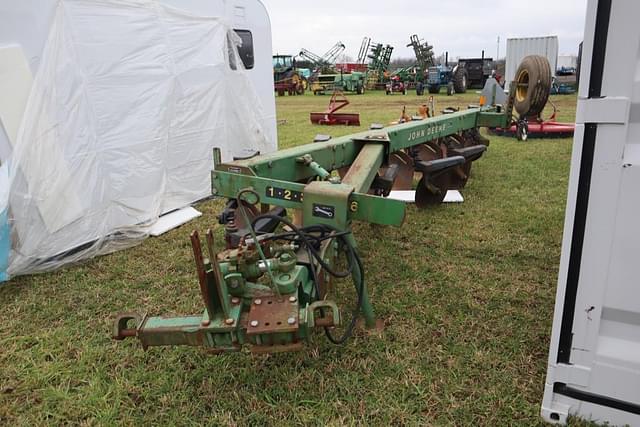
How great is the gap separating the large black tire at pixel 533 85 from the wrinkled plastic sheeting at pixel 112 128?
14.5ft

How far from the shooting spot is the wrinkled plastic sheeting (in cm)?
346

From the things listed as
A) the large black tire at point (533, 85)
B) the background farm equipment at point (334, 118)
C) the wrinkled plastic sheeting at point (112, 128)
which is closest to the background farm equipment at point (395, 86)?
the background farm equipment at point (334, 118)

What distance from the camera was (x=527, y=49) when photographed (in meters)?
18.1

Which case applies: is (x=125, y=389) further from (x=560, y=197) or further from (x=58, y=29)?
(x=560, y=197)

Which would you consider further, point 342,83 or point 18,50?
point 342,83

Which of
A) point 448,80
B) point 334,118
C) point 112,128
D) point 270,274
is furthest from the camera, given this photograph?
point 448,80

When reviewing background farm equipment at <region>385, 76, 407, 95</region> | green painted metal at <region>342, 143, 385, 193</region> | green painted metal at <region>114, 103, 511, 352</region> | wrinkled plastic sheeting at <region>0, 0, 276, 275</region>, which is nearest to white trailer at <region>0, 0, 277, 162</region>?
Result: wrinkled plastic sheeting at <region>0, 0, 276, 275</region>

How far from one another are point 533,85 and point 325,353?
610 centimetres

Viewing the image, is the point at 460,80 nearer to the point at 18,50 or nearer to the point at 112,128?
the point at 112,128

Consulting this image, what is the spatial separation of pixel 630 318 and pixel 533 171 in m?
4.68

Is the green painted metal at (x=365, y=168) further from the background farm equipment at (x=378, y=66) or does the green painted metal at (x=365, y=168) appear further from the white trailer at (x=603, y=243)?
the background farm equipment at (x=378, y=66)

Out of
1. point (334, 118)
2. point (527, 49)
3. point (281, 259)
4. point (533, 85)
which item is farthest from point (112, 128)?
point (527, 49)

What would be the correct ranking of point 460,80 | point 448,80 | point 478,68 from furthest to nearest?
1. point 478,68
2. point 448,80
3. point 460,80

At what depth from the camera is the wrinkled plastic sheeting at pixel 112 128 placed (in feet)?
11.4
